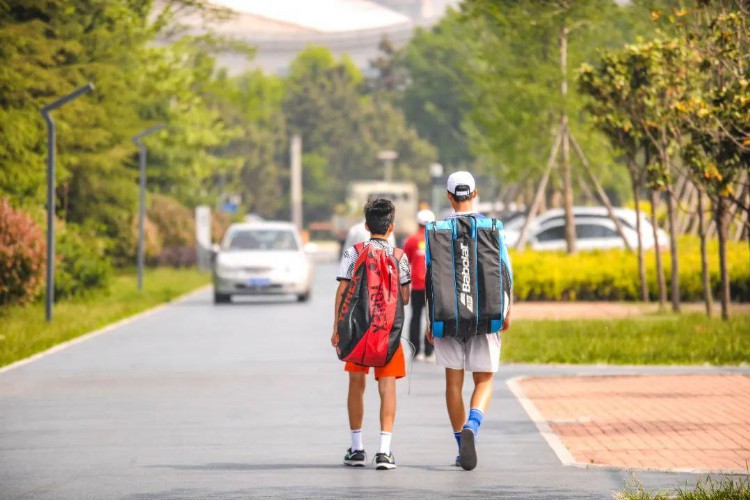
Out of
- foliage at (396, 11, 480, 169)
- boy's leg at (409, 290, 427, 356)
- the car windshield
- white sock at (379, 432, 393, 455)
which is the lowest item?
white sock at (379, 432, 393, 455)

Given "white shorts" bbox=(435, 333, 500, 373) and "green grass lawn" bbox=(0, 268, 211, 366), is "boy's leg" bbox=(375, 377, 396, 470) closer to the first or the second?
"white shorts" bbox=(435, 333, 500, 373)

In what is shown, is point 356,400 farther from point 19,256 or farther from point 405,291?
point 19,256

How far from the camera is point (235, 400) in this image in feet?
48.4

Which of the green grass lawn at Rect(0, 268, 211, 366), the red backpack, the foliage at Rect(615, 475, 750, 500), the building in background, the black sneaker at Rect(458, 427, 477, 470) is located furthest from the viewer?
the building in background

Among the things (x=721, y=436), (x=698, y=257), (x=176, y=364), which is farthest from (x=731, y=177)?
(x=698, y=257)

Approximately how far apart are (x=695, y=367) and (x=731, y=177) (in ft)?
7.72

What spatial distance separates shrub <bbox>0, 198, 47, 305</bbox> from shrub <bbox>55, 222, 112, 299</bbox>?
4977mm

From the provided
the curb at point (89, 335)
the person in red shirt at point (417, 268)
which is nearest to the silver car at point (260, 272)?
the curb at point (89, 335)

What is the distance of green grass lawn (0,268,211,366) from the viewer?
21250mm

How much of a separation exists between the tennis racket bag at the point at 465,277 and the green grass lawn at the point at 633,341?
8.39 m

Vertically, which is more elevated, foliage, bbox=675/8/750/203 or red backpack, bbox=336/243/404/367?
foliage, bbox=675/8/750/203

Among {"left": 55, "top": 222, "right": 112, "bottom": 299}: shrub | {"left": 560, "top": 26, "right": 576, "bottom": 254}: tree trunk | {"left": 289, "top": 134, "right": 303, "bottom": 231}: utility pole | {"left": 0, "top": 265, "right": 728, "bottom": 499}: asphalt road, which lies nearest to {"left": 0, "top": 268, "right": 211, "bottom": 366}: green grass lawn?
{"left": 55, "top": 222, "right": 112, "bottom": 299}: shrub

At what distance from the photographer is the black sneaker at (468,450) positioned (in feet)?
33.3

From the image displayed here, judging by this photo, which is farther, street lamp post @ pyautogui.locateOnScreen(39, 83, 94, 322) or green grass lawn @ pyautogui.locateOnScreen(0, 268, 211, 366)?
street lamp post @ pyautogui.locateOnScreen(39, 83, 94, 322)
